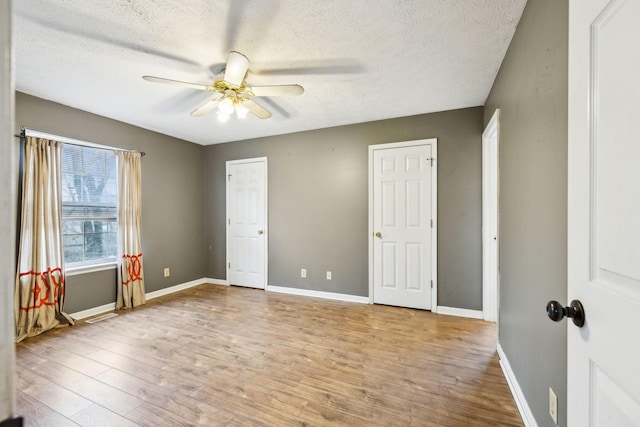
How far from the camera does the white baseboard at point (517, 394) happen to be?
152cm

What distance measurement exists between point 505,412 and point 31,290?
421 centimetres

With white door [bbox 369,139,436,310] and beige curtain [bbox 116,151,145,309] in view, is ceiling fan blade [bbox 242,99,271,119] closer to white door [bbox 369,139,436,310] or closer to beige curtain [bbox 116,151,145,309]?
white door [bbox 369,139,436,310]

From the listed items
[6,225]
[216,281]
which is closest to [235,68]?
[6,225]

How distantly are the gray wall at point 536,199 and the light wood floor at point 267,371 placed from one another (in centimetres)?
43

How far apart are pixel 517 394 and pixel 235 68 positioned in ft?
9.45

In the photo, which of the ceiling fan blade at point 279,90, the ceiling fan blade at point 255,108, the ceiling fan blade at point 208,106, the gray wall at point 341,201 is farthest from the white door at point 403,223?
the ceiling fan blade at point 208,106

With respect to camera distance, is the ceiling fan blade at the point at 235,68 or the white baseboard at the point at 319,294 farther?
the white baseboard at the point at 319,294

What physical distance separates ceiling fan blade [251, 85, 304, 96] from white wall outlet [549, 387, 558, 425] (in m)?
2.27

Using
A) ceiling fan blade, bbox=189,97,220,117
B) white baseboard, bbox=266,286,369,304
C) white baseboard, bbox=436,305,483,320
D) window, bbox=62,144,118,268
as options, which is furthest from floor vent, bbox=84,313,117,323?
white baseboard, bbox=436,305,483,320

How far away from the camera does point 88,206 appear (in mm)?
3334
